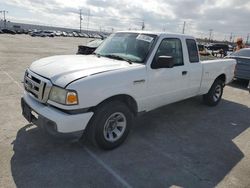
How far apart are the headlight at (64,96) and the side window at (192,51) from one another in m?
2.94

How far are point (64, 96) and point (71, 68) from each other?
0.57m

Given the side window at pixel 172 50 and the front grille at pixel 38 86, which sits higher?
the side window at pixel 172 50

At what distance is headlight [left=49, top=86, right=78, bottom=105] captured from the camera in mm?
3283

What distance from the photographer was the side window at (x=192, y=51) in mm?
5277

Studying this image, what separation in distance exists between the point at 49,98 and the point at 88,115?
591mm

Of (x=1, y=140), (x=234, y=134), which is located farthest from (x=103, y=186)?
(x=234, y=134)

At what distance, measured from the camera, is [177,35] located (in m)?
5.06

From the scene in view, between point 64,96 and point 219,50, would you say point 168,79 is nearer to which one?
point 64,96

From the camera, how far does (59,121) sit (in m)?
3.27

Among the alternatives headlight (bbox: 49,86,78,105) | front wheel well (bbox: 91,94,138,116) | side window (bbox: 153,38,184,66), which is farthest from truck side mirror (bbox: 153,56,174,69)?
headlight (bbox: 49,86,78,105)

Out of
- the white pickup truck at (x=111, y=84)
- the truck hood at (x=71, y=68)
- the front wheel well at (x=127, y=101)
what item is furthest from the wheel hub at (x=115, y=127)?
the truck hood at (x=71, y=68)

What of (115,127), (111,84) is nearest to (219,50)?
(115,127)

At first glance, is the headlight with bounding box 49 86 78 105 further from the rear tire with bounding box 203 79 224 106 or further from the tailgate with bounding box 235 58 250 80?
the tailgate with bounding box 235 58 250 80

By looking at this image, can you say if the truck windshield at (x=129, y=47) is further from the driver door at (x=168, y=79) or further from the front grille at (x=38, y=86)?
the front grille at (x=38, y=86)
